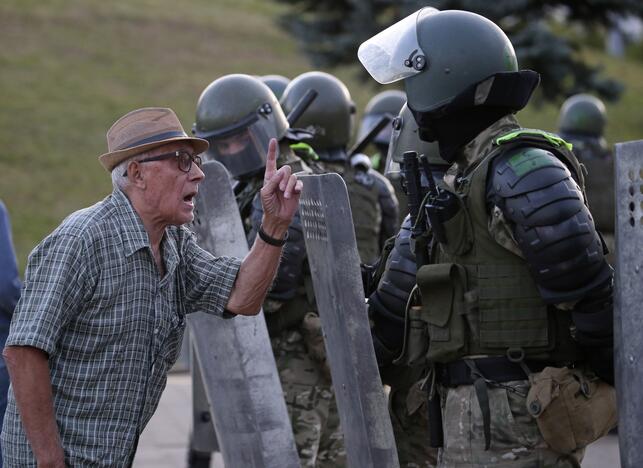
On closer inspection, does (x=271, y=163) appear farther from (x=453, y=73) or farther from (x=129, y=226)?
(x=453, y=73)

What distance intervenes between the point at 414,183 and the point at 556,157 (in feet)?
1.91

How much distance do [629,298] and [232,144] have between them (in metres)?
2.96

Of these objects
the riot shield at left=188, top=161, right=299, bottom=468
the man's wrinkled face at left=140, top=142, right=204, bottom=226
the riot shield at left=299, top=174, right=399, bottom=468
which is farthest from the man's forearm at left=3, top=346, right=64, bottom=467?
the riot shield at left=188, top=161, right=299, bottom=468

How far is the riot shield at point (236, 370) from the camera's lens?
5.07 metres

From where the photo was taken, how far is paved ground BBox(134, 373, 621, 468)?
27.3ft

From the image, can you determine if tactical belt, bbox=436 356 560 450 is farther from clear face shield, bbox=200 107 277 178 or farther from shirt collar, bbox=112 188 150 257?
clear face shield, bbox=200 107 277 178

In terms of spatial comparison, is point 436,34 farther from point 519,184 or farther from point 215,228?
point 215,228

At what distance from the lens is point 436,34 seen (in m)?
4.14

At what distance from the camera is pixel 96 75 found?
2675 centimetres

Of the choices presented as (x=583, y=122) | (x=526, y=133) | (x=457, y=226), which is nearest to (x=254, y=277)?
(x=457, y=226)

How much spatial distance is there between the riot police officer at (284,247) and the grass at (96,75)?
12416 mm

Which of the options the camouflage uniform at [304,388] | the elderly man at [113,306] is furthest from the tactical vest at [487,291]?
the camouflage uniform at [304,388]

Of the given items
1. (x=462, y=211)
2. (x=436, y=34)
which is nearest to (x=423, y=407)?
(x=462, y=211)

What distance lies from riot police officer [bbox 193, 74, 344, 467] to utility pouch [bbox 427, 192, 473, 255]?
1643 mm
